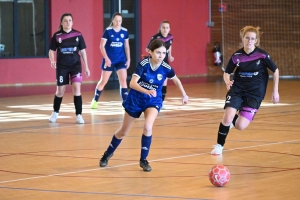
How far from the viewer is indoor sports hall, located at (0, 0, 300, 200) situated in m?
6.32

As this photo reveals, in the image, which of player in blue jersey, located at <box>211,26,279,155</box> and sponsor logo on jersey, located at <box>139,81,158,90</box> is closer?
sponsor logo on jersey, located at <box>139,81,158,90</box>

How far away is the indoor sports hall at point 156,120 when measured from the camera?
6.32 metres

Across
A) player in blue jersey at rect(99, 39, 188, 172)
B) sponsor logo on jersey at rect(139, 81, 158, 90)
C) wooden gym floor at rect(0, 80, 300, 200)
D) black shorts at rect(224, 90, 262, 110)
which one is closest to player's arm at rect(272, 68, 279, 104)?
black shorts at rect(224, 90, 262, 110)

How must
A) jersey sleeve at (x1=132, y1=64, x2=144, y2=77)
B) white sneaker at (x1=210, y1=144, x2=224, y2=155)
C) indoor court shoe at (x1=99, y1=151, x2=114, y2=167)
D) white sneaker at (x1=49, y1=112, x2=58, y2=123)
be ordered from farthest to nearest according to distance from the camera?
white sneaker at (x1=49, y1=112, x2=58, y2=123)
white sneaker at (x1=210, y1=144, x2=224, y2=155)
indoor court shoe at (x1=99, y1=151, x2=114, y2=167)
jersey sleeve at (x1=132, y1=64, x2=144, y2=77)

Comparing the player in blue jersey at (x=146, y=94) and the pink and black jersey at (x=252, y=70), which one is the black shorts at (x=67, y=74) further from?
the player in blue jersey at (x=146, y=94)

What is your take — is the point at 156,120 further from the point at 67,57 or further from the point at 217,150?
the point at 217,150

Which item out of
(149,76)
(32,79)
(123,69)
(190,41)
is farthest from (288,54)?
(149,76)

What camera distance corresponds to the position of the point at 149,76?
712cm

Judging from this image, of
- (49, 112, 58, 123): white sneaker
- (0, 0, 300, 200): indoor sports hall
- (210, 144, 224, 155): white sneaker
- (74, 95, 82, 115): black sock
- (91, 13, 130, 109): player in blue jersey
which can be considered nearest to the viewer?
(0, 0, 300, 200): indoor sports hall

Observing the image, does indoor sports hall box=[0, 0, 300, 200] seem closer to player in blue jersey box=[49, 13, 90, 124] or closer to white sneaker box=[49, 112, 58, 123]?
white sneaker box=[49, 112, 58, 123]

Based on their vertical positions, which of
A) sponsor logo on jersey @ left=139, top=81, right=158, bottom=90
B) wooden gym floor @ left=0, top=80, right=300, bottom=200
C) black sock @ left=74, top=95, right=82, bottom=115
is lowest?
wooden gym floor @ left=0, top=80, right=300, bottom=200

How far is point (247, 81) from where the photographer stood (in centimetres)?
825

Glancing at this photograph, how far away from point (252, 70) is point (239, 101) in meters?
0.42

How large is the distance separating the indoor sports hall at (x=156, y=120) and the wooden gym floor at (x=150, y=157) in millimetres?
14
